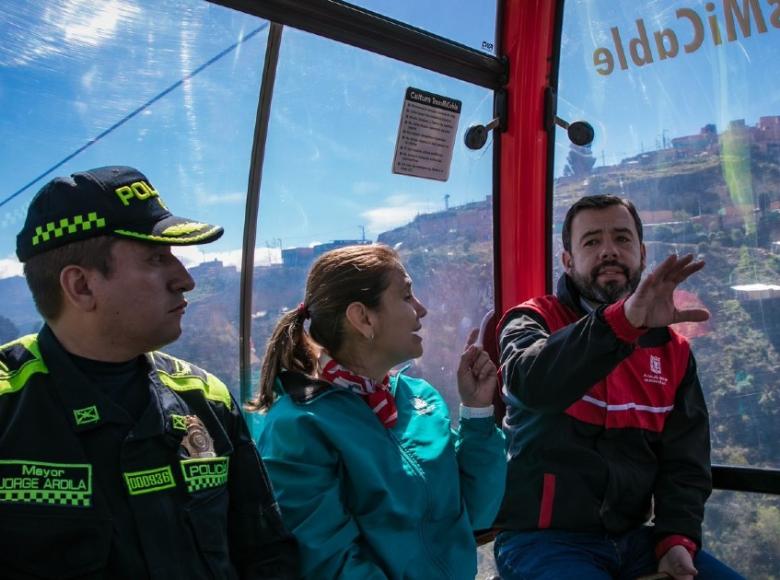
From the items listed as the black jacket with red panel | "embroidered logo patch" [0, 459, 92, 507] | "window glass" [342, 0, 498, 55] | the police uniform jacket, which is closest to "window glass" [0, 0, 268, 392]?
"window glass" [342, 0, 498, 55]

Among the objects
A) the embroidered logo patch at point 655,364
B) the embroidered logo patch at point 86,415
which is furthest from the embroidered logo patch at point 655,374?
the embroidered logo patch at point 86,415

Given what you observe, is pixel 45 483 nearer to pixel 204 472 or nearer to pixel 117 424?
pixel 117 424

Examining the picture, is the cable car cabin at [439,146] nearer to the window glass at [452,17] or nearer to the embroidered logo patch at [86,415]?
the window glass at [452,17]

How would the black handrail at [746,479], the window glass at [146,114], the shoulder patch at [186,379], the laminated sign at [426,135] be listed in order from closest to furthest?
the shoulder patch at [186,379]
the window glass at [146,114]
the black handrail at [746,479]
the laminated sign at [426,135]

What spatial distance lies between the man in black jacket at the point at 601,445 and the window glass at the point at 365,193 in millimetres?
921

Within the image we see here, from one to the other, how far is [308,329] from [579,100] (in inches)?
79.5

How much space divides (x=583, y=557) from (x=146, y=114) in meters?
2.04

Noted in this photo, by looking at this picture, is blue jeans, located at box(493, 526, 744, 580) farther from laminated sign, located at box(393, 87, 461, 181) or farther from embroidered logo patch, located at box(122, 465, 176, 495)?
laminated sign, located at box(393, 87, 461, 181)

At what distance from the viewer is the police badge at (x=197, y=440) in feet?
4.75

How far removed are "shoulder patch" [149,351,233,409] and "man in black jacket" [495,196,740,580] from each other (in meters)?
0.97

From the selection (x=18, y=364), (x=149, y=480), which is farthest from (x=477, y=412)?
(x=18, y=364)

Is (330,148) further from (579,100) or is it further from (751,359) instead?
(751,359)

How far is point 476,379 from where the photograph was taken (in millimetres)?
1932

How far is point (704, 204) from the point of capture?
117 inches
